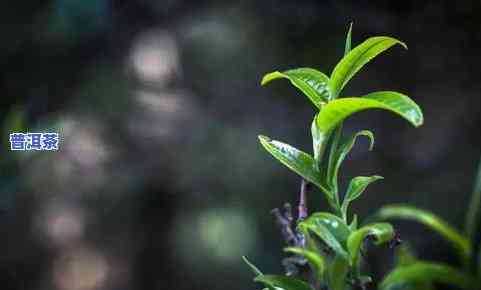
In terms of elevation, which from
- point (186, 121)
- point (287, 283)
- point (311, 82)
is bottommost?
point (186, 121)

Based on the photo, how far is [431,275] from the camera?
15.1 inches

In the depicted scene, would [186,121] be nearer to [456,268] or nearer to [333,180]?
[333,180]

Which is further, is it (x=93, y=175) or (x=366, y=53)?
(x=93, y=175)

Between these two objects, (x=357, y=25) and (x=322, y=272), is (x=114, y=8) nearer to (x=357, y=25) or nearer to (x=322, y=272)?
(x=357, y=25)

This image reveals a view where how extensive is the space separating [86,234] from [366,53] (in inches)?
57.9

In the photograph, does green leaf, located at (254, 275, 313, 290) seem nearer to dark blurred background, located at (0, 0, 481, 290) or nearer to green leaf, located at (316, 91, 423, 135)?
green leaf, located at (316, 91, 423, 135)

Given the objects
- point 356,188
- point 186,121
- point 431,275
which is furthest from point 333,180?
point 186,121

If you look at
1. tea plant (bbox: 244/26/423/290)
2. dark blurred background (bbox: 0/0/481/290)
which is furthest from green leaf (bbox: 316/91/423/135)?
dark blurred background (bbox: 0/0/481/290)

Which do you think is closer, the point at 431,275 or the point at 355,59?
the point at 431,275

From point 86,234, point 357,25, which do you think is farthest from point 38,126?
point 357,25

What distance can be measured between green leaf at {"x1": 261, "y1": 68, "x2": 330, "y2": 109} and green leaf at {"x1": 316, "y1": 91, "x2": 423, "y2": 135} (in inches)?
1.1

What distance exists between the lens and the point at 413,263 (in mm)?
400

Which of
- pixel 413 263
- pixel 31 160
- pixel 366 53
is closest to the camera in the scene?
pixel 413 263

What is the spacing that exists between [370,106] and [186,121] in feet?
4.73
